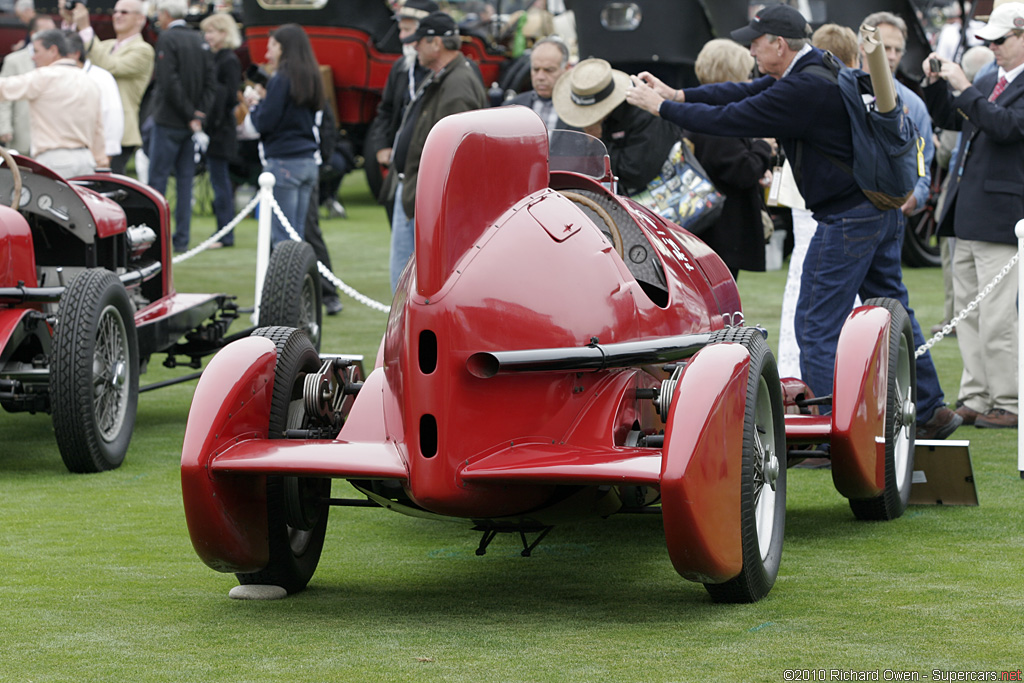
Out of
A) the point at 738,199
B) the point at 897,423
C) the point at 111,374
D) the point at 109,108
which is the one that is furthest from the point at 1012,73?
the point at 109,108

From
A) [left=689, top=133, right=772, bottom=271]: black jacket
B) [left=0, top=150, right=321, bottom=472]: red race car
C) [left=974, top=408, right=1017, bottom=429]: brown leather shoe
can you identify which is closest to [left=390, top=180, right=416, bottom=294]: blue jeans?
[left=0, top=150, right=321, bottom=472]: red race car

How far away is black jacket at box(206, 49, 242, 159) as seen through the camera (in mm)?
15570

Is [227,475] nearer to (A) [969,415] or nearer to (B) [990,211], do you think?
(B) [990,211]

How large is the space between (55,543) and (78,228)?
2.53 m

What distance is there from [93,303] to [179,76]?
849cm

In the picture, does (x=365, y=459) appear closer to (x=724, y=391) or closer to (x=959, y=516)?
(x=724, y=391)

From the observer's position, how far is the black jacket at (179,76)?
14531mm

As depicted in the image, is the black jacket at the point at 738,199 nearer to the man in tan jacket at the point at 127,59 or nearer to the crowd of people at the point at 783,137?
the crowd of people at the point at 783,137

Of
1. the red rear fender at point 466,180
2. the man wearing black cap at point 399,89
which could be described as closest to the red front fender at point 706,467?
the red rear fender at point 466,180

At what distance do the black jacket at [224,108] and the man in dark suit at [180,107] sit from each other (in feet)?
1.30

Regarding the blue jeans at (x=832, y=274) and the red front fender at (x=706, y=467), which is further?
the blue jeans at (x=832, y=274)

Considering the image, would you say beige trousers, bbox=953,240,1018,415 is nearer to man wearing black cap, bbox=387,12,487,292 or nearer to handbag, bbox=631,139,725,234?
handbag, bbox=631,139,725,234

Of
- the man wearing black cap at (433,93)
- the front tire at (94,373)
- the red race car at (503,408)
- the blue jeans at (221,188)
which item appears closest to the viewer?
the red race car at (503,408)

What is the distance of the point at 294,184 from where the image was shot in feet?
39.4
